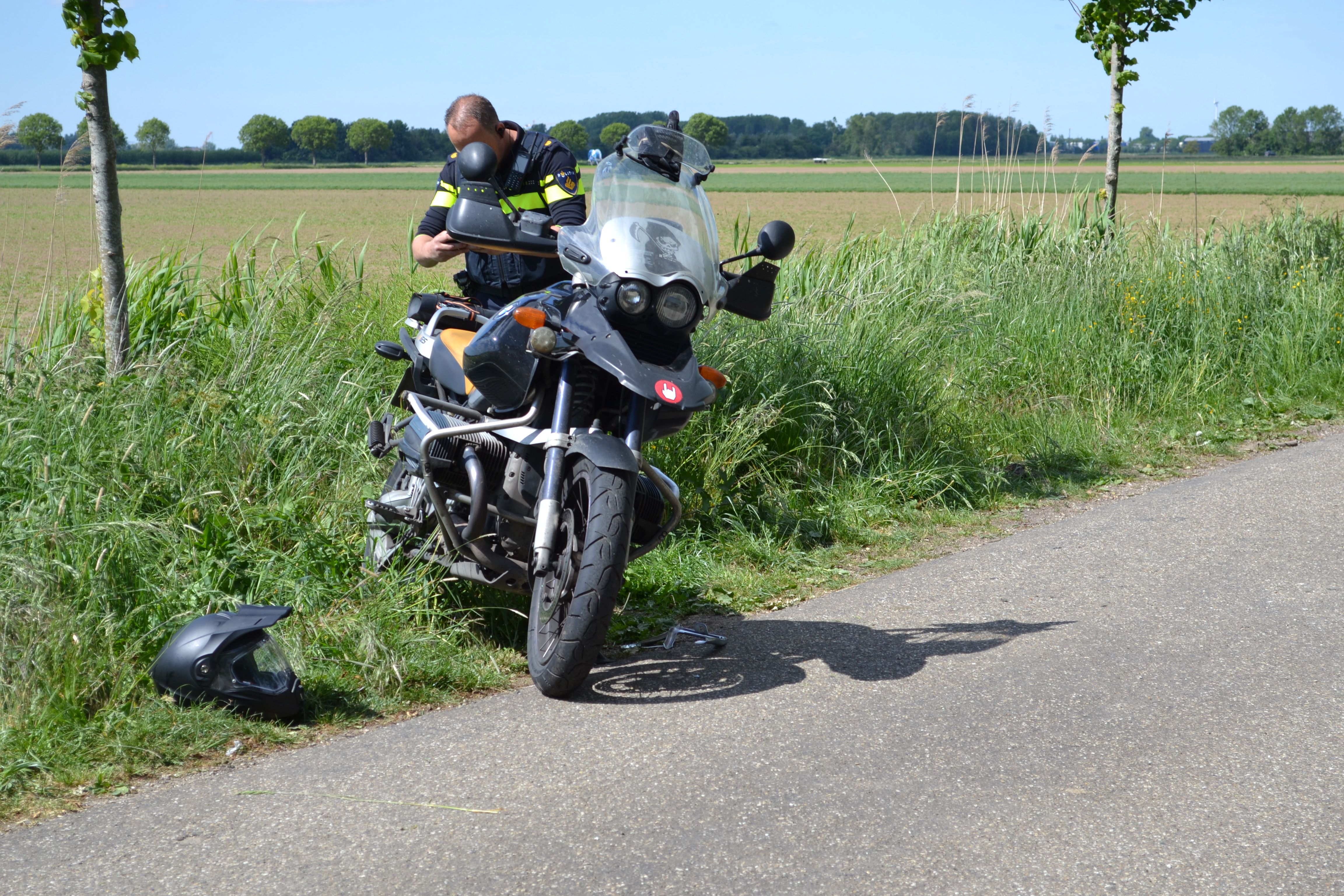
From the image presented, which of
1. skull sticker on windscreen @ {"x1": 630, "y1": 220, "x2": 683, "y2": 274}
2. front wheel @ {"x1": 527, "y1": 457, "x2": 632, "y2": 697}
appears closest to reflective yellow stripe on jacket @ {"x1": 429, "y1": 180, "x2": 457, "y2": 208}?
skull sticker on windscreen @ {"x1": 630, "y1": 220, "x2": 683, "y2": 274}

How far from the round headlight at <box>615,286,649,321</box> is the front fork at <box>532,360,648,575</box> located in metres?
0.25

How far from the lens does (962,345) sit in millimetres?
7988

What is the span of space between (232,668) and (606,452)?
1.23 meters

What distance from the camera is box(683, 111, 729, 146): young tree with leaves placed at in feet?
19.3

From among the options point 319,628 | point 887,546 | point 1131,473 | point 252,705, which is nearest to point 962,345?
point 1131,473

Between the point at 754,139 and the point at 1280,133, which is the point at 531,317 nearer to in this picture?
the point at 1280,133

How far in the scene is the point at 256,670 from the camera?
3.50 meters

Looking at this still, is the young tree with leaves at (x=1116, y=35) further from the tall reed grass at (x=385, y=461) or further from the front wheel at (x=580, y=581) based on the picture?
the front wheel at (x=580, y=581)

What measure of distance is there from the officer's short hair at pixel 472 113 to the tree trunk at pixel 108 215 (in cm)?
140

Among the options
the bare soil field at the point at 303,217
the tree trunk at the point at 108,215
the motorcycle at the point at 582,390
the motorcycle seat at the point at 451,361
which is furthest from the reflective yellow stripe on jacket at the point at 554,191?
the bare soil field at the point at 303,217

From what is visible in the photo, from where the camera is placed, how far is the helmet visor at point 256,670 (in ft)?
11.3

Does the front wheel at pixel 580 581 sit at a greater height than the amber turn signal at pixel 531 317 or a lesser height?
lesser

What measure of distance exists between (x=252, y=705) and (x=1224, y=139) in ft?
136

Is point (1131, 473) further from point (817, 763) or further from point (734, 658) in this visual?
point (817, 763)
